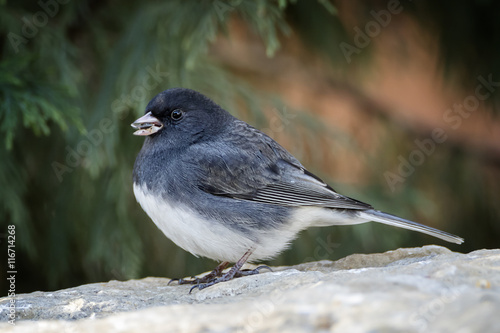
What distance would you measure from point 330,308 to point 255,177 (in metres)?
1.40

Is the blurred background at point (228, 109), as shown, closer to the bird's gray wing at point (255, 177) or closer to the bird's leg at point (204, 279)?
the bird's gray wing at point (255, 177)

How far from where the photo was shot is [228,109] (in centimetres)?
363

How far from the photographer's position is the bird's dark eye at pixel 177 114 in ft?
9.74

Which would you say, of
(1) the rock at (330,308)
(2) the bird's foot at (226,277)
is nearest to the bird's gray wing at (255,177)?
(2) the bird's foot at (226,277)

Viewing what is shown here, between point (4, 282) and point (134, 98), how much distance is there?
1.60 m

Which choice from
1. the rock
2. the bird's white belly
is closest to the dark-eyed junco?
the bird's white belly

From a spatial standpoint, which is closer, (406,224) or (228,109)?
(406,224)

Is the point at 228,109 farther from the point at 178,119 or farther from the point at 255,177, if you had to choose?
the point at 255,177

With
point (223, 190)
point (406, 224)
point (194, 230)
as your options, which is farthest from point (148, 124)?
point (406, 224)

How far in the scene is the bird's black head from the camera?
2934 mm

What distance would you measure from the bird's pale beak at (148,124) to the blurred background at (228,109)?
0.46 m

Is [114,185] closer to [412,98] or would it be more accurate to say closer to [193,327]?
[193,327]

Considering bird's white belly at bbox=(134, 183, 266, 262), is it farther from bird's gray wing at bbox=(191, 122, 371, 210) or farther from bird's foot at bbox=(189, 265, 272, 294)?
bird's gray wing at bbox=(191, 122, 371, 210)

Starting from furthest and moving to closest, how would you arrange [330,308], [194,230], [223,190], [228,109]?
[228,109], [223,190], [194,230], [330,308]
